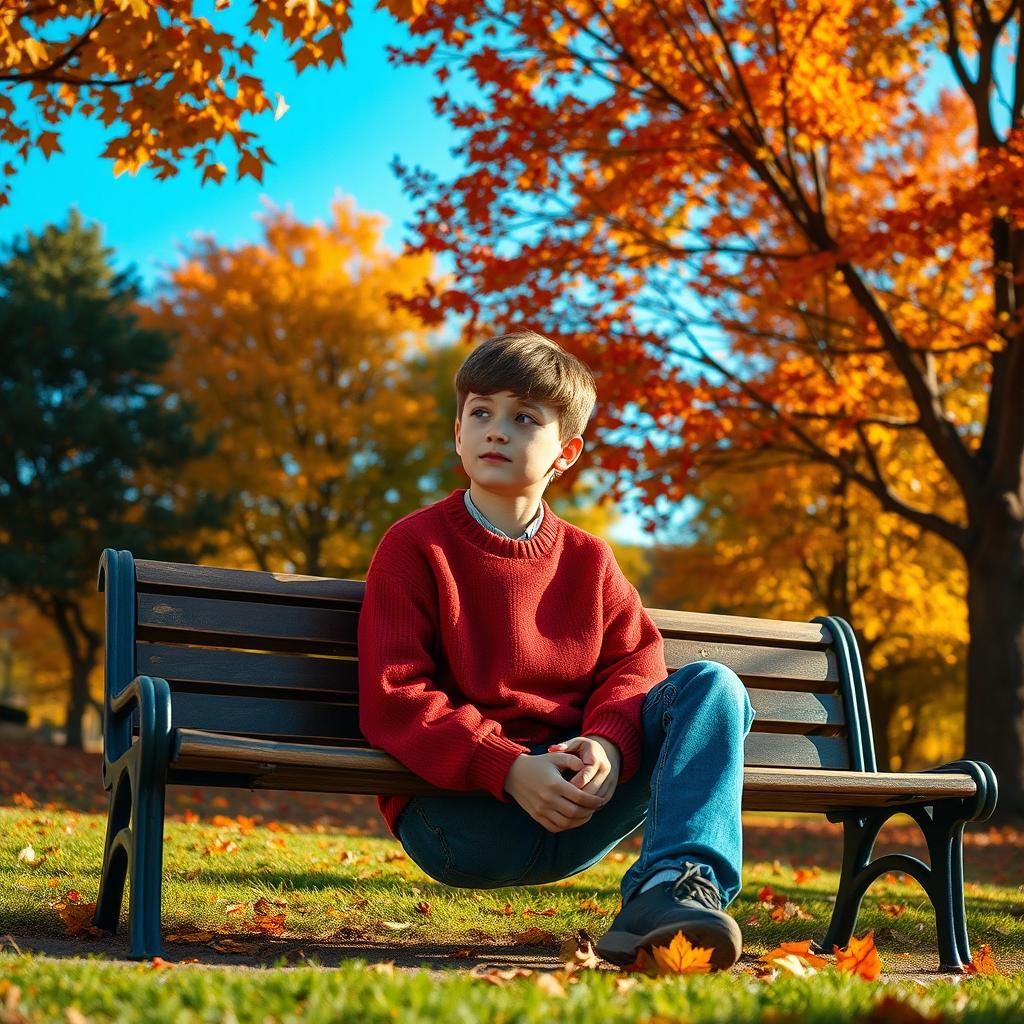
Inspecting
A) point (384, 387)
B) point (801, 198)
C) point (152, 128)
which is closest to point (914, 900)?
point (152, 128)

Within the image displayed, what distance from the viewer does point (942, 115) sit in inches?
682

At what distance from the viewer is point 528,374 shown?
3.43 meters

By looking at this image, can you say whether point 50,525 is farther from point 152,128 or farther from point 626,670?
point 626,670

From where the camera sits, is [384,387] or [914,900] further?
[384,387]

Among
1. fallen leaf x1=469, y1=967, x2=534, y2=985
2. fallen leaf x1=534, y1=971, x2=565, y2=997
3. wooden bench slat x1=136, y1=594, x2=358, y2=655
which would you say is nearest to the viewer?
fallen leaf x1=534, y1=971, x2=565, y2=997

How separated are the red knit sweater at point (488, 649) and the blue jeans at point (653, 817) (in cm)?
10

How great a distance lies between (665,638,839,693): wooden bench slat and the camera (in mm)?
4176

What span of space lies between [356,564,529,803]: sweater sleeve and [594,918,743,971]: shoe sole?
478 mm

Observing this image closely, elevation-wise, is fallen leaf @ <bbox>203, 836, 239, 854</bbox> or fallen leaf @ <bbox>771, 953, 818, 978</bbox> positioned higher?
fallen leaf @ <bbox>771, 953, 818, 978</bbox>

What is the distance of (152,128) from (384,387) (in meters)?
17.7

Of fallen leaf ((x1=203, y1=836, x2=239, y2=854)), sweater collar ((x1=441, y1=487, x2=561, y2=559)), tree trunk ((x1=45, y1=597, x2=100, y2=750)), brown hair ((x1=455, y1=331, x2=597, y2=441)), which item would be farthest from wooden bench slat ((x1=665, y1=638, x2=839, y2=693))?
tree trunk ((x1=45, y1=597, x2=100, y2=750))

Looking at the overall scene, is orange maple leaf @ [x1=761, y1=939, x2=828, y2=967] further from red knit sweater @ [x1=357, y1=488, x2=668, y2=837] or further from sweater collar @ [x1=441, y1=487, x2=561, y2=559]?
sweater collar @ [x1=441, y1=487, x2=561, y2=559]

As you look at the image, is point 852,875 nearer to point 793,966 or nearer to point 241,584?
point 793,966

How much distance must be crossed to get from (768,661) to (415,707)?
1.66 meters
